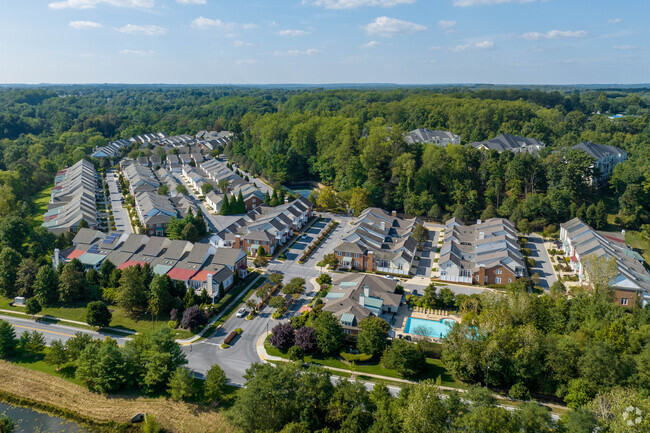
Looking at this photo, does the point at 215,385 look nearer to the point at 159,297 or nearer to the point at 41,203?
the point at 159,297

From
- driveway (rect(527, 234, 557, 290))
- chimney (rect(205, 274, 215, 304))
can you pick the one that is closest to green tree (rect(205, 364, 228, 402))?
chimney (rect(205, 274, 215, 304))

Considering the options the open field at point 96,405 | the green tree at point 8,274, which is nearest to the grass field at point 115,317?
the green tree at point 8,274

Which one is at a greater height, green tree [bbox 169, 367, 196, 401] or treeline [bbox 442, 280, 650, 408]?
treeline [bbox 442, 280, 650, 408]

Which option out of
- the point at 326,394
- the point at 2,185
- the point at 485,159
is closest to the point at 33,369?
the point at 326,394

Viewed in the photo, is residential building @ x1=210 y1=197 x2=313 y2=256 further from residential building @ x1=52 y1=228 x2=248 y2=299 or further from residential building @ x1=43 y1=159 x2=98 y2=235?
residential building @ x1=43 y1=159 x2=98 y2=235

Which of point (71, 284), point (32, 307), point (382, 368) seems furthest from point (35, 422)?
point (382, 368)

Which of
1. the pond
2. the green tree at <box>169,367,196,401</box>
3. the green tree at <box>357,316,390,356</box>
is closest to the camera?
the pond

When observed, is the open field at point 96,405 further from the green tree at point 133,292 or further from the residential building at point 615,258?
the residential building at point 615,258
